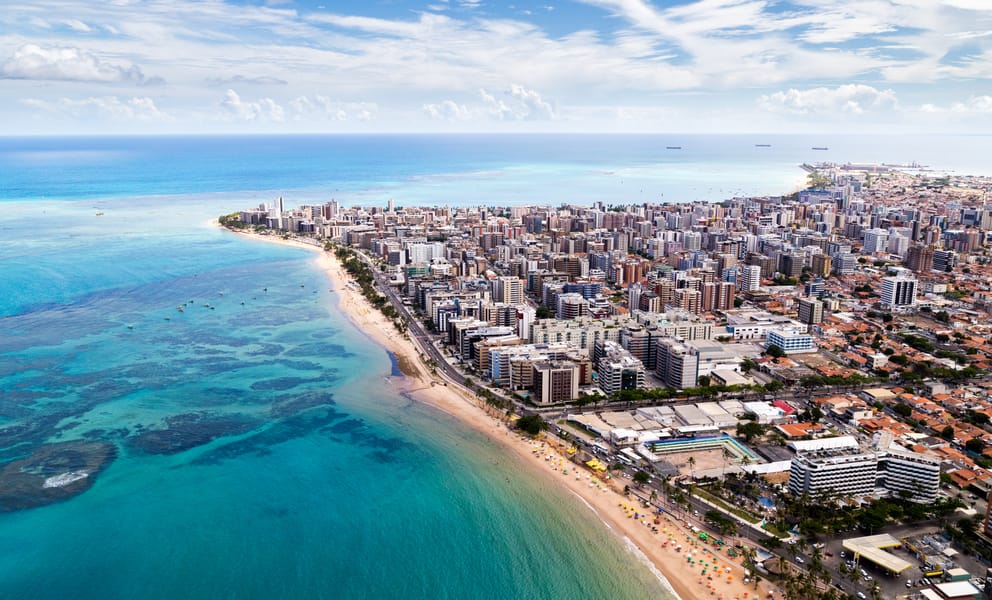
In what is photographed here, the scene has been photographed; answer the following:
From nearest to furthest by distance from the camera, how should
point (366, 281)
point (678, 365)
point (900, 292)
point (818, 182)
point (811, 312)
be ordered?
1. point (678, 365)
2. point (811, 312)
3. point (900, 292)
4. point (366, 281)
5. point (818, 182)

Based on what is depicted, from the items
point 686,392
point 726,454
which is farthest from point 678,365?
point 726,454

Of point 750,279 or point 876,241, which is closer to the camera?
point 750,279

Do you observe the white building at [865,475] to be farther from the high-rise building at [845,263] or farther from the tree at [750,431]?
the high-rise building at [845,263]

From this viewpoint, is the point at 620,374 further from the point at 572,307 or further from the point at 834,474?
the point at 572,307

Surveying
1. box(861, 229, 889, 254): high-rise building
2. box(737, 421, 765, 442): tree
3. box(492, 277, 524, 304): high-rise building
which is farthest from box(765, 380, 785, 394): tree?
box(861, 229, 889, 254): high-rise building

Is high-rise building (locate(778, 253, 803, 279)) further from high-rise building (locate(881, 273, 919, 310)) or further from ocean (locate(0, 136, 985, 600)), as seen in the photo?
ocean (locate(0, 136, 985, 600))

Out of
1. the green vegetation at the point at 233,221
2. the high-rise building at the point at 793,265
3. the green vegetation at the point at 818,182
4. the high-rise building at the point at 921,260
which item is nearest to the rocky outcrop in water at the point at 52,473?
the high-rise building at the point at 793,265
